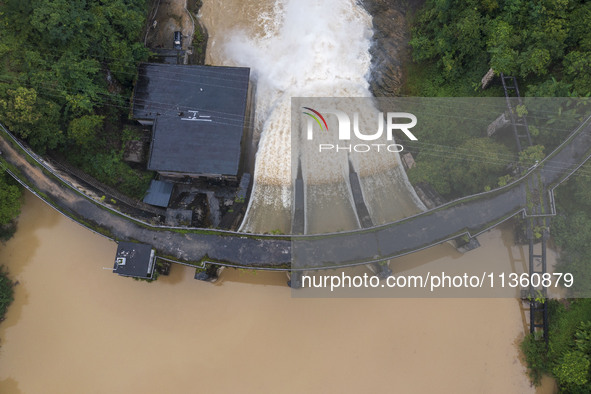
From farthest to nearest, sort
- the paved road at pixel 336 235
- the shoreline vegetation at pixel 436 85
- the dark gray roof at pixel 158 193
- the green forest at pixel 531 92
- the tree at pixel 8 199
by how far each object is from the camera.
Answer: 1. the dark gray roof at pixel 158 193
2. the tree at pixel 8 199
3. the paved road at pixel 336 235
4. the shoreline vegetation at pixel 436 85
5. the green forest at pixel 531 92

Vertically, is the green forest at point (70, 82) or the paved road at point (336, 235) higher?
the green forest at point (70, 82)

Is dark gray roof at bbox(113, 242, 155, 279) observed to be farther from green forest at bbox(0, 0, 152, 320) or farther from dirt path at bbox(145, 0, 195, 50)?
dirt path at bbox(145, 0, 195, 50)

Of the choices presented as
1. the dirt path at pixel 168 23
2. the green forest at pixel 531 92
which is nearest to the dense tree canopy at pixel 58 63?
the dirt path at pixel 168 23

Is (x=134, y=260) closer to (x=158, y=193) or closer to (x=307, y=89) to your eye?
(x=158, y=193)

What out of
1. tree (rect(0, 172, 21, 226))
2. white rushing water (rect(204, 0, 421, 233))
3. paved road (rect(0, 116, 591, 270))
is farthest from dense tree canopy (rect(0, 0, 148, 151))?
white rushing water (rect(204, 0, 421, 233))

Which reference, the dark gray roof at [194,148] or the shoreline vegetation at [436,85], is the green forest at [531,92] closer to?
the shoreline vegetation at [436,85]
